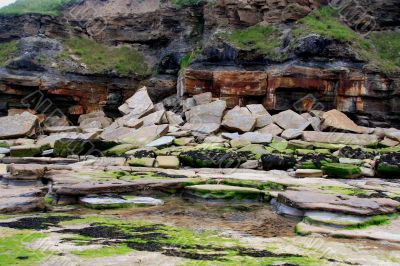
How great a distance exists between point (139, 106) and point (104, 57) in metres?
7.26

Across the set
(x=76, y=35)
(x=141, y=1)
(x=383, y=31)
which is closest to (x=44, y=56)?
(x=76, y=35)

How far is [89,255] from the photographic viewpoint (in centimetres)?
398

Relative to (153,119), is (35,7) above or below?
above

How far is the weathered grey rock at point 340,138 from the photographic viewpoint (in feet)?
50.4

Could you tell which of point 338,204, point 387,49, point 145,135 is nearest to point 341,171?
point 338,204

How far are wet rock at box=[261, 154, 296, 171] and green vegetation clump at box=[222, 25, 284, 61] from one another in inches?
383

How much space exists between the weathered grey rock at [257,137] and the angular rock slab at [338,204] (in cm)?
821

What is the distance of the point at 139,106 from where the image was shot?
68.4ft

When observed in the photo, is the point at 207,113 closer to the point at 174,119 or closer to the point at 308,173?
the point at 174,119

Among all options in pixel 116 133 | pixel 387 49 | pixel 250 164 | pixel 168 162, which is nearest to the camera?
pixel 168 162

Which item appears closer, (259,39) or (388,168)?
(388,168)

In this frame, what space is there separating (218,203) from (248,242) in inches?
114

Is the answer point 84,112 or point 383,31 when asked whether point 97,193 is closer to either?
point 84,112

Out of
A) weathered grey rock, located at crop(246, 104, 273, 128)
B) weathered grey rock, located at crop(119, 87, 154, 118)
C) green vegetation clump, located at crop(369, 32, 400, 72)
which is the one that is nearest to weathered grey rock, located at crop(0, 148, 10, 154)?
weathered grey rock, located at crop(119, 87, 154, 118)
